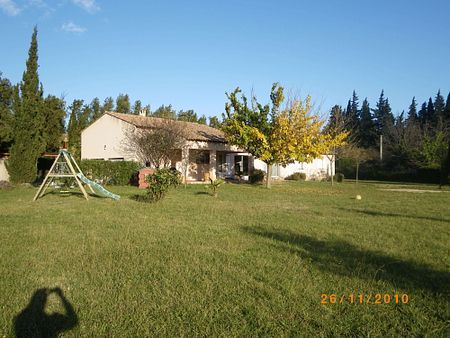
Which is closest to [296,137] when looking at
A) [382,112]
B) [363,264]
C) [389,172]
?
[363,264]

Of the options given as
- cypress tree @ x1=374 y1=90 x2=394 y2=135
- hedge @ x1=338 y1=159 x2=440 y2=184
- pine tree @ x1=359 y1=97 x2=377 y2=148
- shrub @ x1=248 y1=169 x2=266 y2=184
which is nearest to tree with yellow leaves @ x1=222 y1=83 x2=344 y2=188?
shrub @ x1=248 y1=169 x2=266 y2=184

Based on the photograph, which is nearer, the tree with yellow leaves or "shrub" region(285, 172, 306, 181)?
the tree with yellow leaves

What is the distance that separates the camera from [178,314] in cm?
333

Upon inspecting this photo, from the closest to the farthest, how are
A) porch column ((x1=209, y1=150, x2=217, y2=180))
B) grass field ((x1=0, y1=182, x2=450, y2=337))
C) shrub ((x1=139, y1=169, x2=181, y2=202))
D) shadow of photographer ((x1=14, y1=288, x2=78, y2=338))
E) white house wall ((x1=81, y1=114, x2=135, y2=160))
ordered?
shadow of photographer ((x1=14, y1=288, x2=78, y2=338))
grass field ((x1=0, y1=182, x2=450, y2=337))
shrub ((x1=139, y1=169, x2=181, y2=202))
white house wall ((x1=81, y1=114, x2=135, y2=160))
porch column ((x1=209, y1=150, x2=217, y2=180))

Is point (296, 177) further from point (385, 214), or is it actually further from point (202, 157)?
point (385, 214)

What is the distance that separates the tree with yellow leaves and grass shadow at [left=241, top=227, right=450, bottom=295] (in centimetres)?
1308

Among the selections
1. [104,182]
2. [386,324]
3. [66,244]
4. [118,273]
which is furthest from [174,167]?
[386,324]

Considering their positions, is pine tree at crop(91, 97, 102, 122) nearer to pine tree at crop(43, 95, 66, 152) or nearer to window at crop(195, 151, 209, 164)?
pine tree at crop(43, 95, 66, 152)

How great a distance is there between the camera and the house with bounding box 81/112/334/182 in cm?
2484

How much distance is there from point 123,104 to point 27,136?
33720 millimetres

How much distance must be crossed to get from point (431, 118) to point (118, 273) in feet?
217

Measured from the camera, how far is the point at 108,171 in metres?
20.5

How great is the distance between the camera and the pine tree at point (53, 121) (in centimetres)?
2370

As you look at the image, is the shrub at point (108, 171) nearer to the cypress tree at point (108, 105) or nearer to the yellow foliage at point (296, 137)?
the yellow foliage at point (296, 137)
